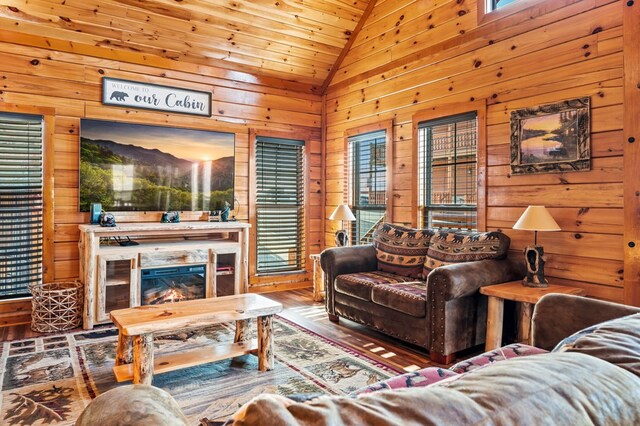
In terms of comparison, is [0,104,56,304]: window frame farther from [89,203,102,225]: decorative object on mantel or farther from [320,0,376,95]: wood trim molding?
[320,0,376,95]: wood trim molding

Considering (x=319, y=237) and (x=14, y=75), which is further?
(x=319, y=237)

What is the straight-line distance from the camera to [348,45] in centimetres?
564

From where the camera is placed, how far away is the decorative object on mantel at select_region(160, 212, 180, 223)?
15.9 feet

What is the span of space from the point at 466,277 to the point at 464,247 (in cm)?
55

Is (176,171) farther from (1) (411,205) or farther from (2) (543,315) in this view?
(2) (543,315)

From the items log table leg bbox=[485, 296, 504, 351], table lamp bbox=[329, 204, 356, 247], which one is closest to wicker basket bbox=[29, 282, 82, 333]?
table lamp bbox=[329, 204, 356, 247]

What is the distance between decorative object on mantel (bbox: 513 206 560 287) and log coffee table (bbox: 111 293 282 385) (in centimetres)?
193

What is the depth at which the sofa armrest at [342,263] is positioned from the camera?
13.7 feet

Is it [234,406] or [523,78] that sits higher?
[523,78]

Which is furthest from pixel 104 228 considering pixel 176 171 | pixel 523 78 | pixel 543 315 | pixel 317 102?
pixel 523 78

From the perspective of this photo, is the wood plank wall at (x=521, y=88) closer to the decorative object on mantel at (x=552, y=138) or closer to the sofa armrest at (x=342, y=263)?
the decorative object on mantel at (x=552, y=138)

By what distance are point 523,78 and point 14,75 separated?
4884mm

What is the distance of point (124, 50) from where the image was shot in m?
4.70

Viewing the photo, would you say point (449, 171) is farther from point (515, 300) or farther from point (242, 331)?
point (242, 331)
